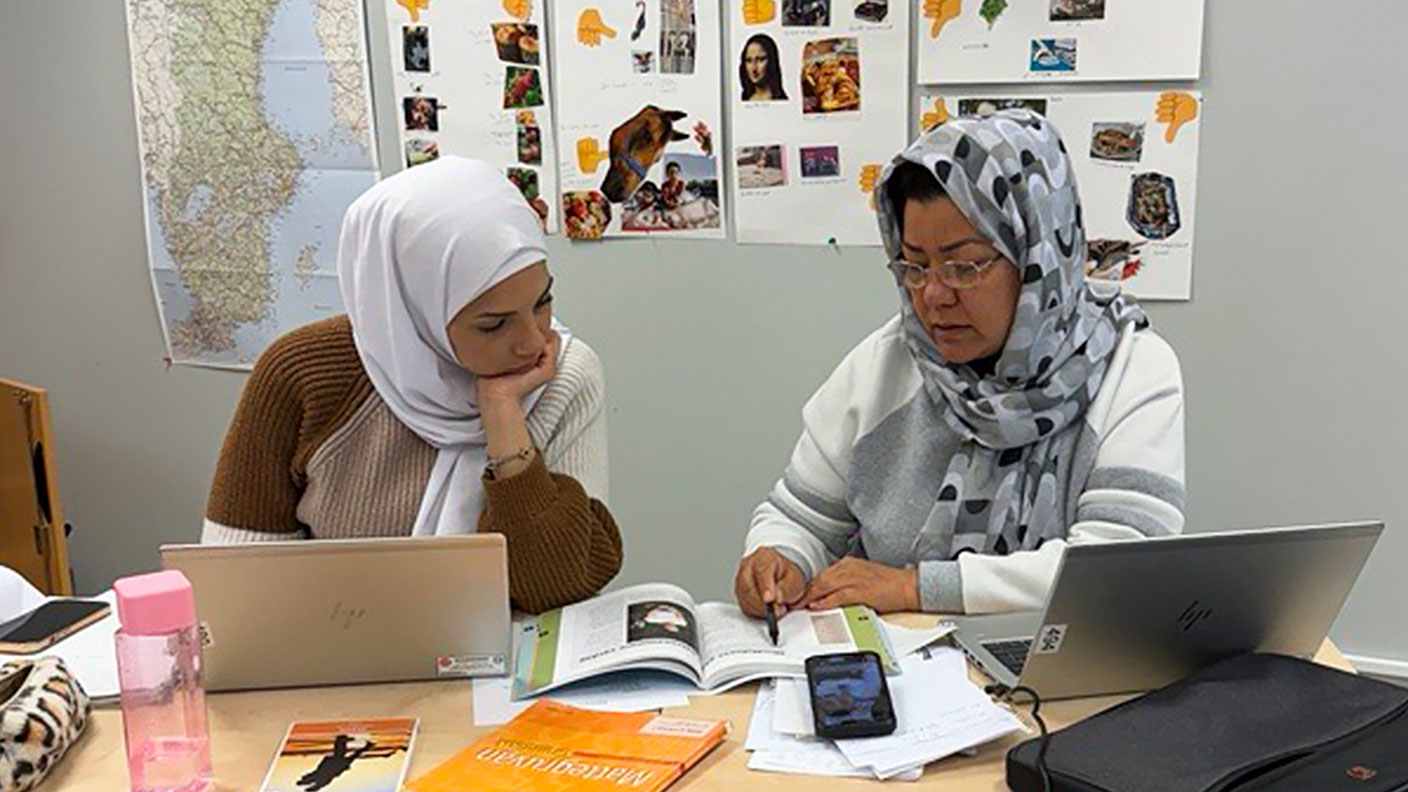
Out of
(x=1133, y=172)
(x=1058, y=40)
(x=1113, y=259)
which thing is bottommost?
(x=1113, y=259)

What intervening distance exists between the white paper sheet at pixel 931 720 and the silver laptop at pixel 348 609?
1.35 ft

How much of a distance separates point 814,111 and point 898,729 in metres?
1.50

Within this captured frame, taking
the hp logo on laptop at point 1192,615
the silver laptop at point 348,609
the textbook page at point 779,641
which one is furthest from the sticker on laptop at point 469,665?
the hp logo on laptop at point 1192,615

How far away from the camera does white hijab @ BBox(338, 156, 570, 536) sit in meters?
1.68

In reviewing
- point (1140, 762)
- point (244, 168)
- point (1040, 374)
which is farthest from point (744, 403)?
point (1140, 762)

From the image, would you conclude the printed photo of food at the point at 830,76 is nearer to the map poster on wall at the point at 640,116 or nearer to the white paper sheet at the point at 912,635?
the map poster on wall at the point at 640,116

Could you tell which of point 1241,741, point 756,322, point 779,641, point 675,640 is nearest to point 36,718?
point 675,640

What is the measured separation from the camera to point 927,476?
1.75 meters

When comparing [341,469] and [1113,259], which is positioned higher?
[1113,259]

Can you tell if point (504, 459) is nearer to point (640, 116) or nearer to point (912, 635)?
point (912, 635)

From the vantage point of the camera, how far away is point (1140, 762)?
108 centimetres

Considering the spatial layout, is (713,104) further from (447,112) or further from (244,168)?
(244,168)

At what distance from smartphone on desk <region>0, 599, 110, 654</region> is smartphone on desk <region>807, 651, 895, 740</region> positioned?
887mm

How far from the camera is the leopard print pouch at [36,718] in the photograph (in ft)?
3.84
